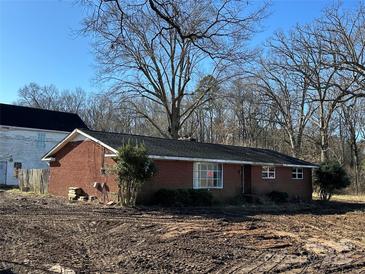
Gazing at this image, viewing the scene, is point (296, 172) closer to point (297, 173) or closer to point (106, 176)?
point (297, 173)

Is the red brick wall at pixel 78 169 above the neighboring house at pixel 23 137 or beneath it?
beneath

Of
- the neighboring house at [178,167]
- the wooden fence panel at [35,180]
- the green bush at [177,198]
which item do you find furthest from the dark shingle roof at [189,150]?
the wooden fence panel at [35,180]

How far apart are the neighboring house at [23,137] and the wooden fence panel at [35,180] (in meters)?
8.84

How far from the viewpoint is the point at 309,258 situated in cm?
997

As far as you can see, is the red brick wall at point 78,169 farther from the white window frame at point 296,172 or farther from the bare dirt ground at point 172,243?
the white window frame at point 296,172

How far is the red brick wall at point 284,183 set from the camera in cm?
2980

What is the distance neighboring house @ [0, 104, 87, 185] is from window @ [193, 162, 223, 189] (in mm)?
20507

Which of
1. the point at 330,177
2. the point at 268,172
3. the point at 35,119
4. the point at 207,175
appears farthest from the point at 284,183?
the point at 35,119

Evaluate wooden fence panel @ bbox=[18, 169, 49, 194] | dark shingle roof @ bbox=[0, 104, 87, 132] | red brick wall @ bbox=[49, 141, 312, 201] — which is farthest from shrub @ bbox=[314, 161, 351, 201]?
dark shingle roof @ bbox=[0, 104, 87, 132]

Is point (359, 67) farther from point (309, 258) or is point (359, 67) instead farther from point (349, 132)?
point (349, 132)

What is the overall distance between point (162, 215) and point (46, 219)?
4.81 m

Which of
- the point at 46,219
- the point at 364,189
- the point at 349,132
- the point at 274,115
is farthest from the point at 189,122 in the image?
the point at 46,219

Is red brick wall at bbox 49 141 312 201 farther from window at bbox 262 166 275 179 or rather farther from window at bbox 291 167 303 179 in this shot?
window at bbox 291 167 303 179

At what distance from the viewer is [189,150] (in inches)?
1078
